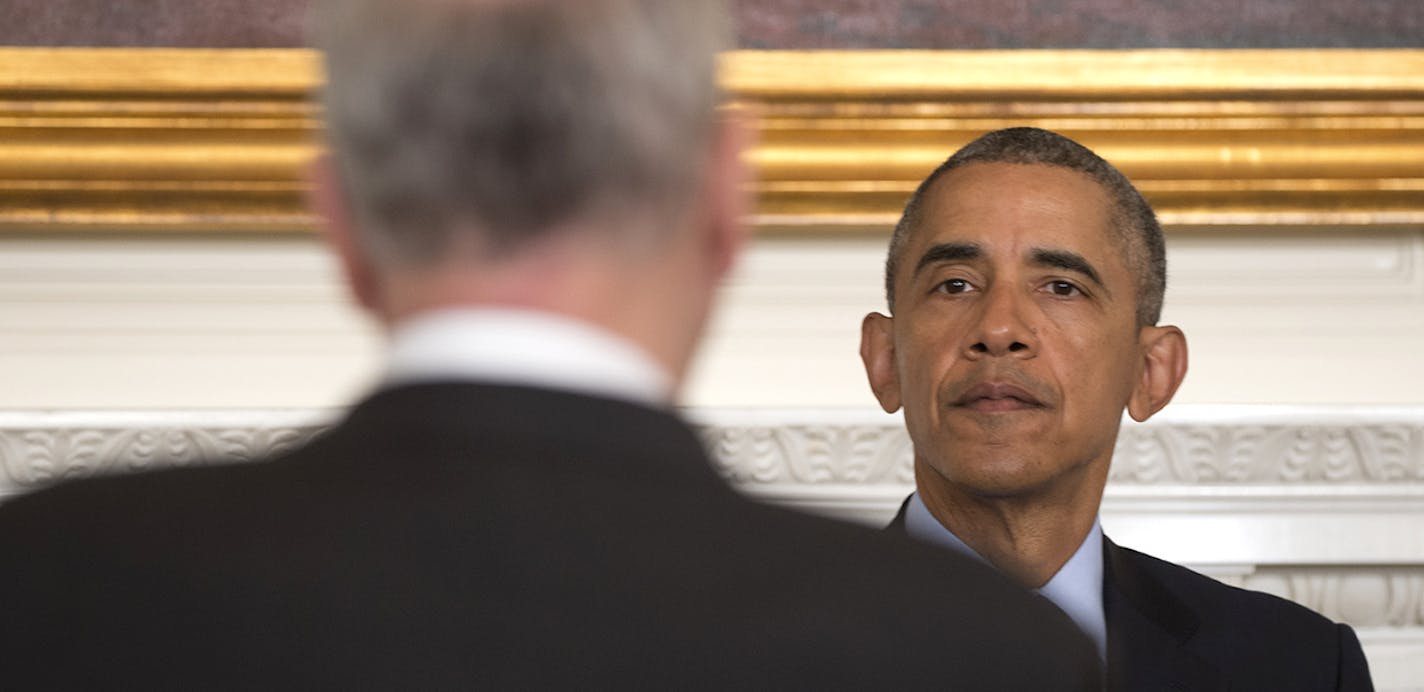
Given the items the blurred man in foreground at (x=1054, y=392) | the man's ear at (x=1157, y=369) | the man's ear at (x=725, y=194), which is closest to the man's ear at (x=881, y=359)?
the blurred man in foreground at (x=1054, y=392)

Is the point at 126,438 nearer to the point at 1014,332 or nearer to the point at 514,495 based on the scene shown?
the point at 1014,332

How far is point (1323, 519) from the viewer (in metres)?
1.96

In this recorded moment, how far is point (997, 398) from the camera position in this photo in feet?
5.01

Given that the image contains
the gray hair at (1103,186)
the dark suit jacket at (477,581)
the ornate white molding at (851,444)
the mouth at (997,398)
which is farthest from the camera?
the ornate white molding at (851,444)

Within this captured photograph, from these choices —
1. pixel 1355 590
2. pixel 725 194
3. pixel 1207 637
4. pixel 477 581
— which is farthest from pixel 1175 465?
pixel 477 581

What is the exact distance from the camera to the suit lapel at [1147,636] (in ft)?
5.05

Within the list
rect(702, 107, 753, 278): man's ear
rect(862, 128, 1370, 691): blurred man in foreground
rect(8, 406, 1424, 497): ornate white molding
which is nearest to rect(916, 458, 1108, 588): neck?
rect(862, 128, 1370, 691): blurred man in foreground

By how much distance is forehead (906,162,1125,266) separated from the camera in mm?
1590

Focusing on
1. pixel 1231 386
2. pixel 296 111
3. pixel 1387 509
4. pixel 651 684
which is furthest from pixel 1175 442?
pixel 651 684

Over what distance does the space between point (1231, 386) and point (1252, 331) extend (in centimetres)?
7

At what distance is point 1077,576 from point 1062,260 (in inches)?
12.1

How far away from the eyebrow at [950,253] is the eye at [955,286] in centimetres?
2

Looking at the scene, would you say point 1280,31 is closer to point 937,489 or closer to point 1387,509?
point 1387,509

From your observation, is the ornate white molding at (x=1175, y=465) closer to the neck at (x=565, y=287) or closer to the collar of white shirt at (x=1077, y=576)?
the collar of white shirt at (x=1077, y=576)
